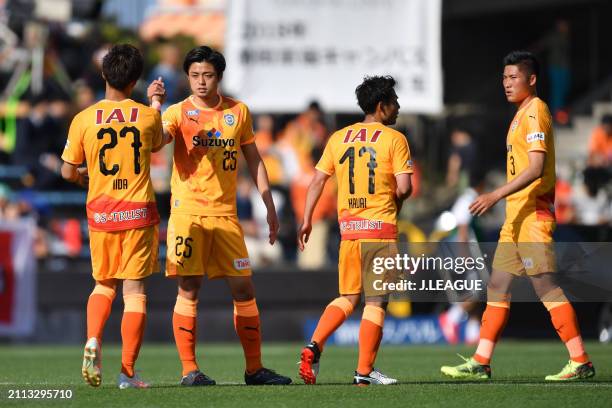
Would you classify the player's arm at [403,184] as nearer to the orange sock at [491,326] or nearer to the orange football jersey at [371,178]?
the orange football jersey at [371,178]

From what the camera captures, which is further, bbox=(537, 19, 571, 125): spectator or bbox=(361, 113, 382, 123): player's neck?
bbox=(537, 19, 571, 125): spectator

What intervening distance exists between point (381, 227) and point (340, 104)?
9994 mm

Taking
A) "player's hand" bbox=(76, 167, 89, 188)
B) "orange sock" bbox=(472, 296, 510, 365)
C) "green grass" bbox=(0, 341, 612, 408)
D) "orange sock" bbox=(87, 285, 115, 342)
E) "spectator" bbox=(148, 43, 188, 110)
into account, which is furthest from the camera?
"spectator" bbox=(148, 43, 188, 110)

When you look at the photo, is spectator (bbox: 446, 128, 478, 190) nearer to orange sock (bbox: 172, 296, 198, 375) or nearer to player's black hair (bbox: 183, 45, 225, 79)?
player's black hair (bbox: 183, 45, 225, 79)

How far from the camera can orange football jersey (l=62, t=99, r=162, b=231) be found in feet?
29.6

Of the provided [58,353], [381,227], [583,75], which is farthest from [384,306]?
[583,75]

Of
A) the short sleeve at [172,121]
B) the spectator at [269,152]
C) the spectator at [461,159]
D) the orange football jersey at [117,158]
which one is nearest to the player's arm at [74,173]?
the orange football jersey at [117,158]

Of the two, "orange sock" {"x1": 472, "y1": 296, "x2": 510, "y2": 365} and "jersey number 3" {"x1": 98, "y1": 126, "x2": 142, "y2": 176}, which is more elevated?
"jersey number 3" {"x1": 98, "y1": 126, "x2": 142, "y2": 176}

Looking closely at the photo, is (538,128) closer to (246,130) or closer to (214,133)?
(246,130)

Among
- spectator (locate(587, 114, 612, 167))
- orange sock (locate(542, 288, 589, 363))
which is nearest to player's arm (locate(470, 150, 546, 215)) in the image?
orange sock (locate(542, 288, 589, 363))

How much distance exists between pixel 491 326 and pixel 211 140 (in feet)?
8.16

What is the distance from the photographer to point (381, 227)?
9.43 m

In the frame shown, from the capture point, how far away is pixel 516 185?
937 centimetres

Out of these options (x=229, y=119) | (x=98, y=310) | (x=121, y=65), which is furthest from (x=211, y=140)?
(x=98, y=310)
